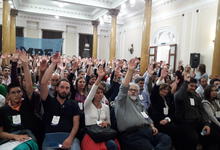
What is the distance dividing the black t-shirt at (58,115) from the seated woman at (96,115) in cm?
18

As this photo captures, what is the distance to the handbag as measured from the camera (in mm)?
2234

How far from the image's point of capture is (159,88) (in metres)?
3.06

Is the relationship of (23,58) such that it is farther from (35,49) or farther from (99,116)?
(35,49)

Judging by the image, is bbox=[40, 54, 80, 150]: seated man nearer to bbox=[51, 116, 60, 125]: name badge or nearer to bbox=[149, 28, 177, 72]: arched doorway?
bbox=[51, 116, 60, 125]: name badge

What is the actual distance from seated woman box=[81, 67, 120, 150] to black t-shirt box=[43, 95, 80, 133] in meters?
0.18

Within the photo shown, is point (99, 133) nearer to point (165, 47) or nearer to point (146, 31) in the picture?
point (146, 31)

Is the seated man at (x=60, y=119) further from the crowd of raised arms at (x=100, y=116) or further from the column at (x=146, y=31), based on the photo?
the column at (x=146, y=31)

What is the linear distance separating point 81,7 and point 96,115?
453 inches

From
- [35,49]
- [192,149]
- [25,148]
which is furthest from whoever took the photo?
[35,49]

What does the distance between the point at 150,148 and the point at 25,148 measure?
142 centimetres

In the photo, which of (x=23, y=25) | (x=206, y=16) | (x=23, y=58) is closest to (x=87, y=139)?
(x=23, y=58)

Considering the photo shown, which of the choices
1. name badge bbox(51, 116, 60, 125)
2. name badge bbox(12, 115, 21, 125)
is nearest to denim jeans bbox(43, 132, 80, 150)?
name badge bbox(51, 116, 60, 125)

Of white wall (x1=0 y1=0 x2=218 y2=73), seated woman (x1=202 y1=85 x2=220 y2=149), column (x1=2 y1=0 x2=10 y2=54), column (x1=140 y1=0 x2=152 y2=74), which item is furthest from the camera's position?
column (x1=2 y1=0 x2=10 y2=54)

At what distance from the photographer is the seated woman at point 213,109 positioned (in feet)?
9.72
